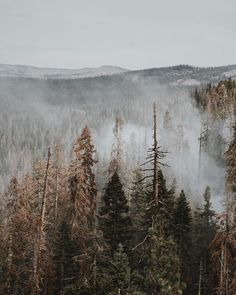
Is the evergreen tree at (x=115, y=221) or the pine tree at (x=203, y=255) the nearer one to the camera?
the evergreen tree at (x=115, y=221)

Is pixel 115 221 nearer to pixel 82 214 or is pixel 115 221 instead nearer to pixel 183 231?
pixel 82 214

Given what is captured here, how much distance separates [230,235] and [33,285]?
11816 millimetres

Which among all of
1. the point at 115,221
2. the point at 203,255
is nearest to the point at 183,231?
the point at 203,255

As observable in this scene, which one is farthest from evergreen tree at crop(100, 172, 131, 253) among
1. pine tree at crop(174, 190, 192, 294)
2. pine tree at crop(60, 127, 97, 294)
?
pine tree at crop(174, 190, 192, 294)

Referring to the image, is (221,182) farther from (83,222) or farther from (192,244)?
(83,222)

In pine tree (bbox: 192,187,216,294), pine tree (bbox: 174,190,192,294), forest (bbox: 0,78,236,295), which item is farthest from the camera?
pine tree (bbox: 192,187,216,294)

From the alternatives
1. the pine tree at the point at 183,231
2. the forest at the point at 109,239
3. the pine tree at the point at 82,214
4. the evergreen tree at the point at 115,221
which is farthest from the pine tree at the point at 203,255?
the pine tree at the point at 82,214

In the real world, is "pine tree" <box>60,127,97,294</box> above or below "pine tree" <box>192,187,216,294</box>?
above

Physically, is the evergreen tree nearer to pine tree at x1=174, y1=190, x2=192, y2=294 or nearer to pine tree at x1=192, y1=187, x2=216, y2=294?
pine tree at x1=174, y1=190, x2=192, y2=294

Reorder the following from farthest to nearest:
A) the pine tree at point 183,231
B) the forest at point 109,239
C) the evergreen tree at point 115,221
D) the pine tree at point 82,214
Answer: the pine tree at point 183,231 → the evergreen tree at point 115,221 → the pine tree at point 82,214 → the forest at point 109,239

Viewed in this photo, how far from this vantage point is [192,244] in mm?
49875

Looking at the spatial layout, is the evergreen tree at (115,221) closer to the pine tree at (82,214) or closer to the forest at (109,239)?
the forest at (109,239)

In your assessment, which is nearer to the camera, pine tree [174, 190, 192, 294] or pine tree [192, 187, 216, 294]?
pine tree [174, 190, 192, 294]

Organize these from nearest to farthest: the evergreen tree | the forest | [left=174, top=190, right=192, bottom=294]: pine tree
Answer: the forest < the evergreen tree < [left=174, top=190, right=192, bottom=294]: pine tree
